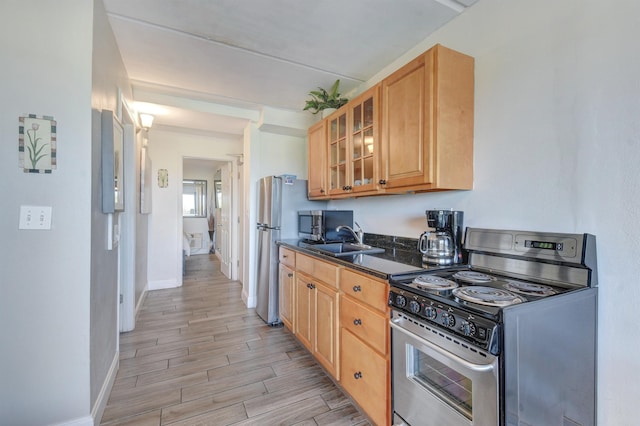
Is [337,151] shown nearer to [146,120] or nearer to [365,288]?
[365,288]

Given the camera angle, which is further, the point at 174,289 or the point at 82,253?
the point at 174,289

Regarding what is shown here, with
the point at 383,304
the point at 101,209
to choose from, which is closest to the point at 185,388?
the point at 101,209

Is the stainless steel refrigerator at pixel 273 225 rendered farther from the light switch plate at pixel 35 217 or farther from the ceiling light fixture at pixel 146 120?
the light switch plate at pixel 35 217

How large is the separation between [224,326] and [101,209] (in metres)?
1.79

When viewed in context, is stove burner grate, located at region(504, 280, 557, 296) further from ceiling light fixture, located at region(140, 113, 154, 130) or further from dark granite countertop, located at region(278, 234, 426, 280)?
ceiling light fixture, located at region(140, 113, 154, 130)

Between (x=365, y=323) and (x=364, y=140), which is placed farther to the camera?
(x=364, y=140)

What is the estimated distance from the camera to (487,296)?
1.10 meters

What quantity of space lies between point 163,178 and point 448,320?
4487 mm

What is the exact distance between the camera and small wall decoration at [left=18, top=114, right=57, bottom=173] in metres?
1.42

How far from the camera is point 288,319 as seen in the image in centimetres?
275

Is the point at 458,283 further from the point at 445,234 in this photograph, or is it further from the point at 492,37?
A: the point at 492,37

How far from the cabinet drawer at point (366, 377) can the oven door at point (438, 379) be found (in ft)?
0.27

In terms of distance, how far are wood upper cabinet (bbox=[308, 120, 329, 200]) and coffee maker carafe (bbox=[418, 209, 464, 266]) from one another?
126cm

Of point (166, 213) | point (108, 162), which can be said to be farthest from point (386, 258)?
point (166, 213)
